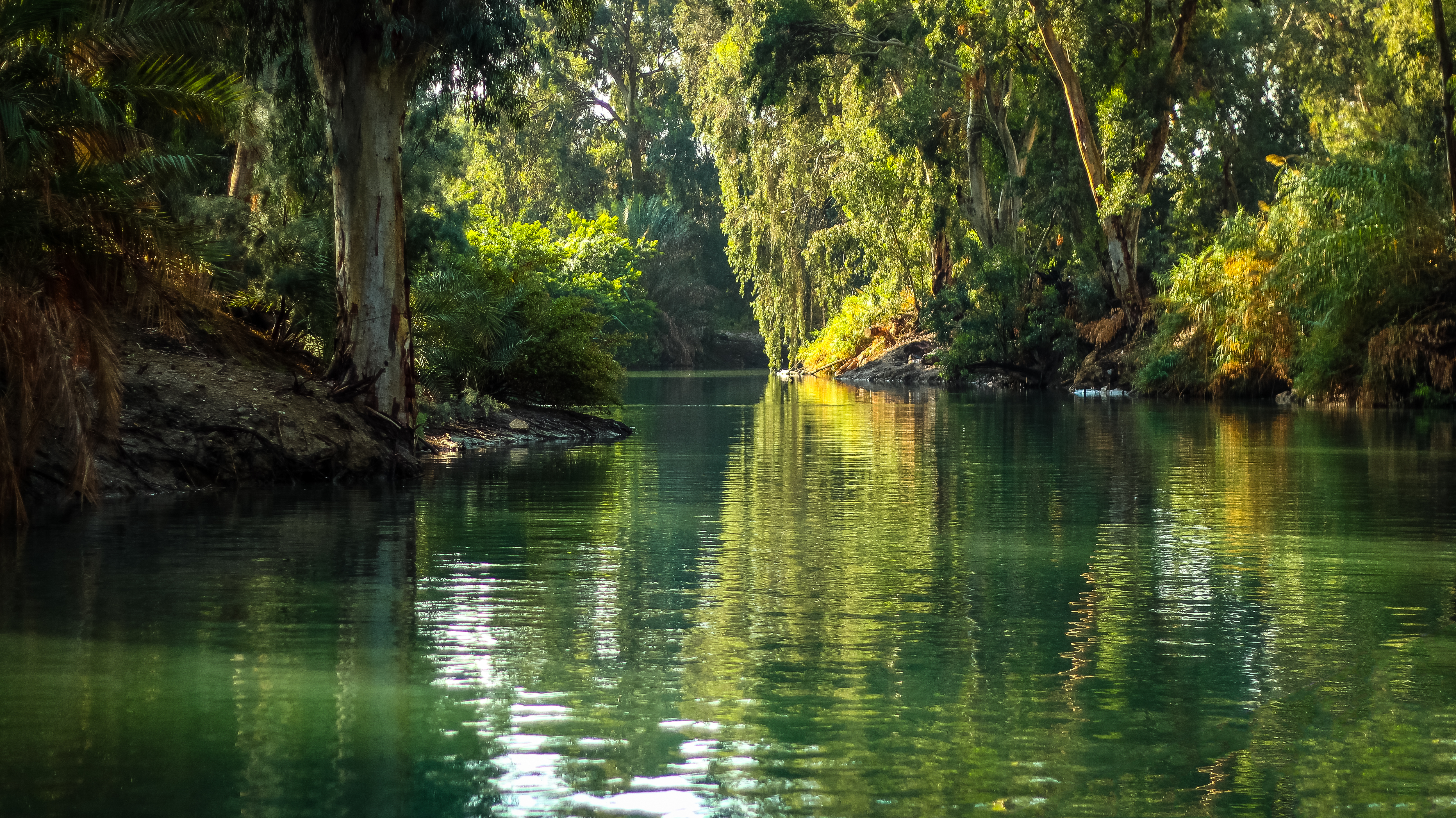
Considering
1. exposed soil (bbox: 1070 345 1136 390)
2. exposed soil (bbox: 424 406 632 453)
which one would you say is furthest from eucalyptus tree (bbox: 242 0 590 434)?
exposed soil (bbox: 1070 345 1136 390)

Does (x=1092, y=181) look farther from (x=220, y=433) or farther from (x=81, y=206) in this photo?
(x=81, y=206)

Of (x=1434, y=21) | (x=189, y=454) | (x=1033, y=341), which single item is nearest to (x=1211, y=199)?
(x=1033, y=341)

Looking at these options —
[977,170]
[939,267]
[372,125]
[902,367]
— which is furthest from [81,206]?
[902,367]

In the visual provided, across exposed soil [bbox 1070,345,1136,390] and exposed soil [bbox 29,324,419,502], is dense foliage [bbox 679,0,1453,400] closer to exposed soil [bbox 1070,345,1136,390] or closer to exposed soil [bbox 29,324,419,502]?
exposed soil [bbox 1070,345,1136,390]

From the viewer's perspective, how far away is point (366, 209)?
56.2 ft

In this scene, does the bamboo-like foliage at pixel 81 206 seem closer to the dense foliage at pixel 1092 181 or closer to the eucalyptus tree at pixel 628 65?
the dense foliage at pixel 1092 181

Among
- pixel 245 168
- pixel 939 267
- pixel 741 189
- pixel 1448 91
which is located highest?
pixel 741 189

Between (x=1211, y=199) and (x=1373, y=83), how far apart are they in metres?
6.67

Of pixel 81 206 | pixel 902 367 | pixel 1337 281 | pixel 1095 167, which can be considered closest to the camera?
pixel 81 206

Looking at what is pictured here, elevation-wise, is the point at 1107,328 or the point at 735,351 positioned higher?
the point at 735,351

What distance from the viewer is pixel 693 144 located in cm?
8950

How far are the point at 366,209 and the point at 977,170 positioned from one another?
34.8 meters

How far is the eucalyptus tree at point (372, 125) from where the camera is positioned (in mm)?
16844

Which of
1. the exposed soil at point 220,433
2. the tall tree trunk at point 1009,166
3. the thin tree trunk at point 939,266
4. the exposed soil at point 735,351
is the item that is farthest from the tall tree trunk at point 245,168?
the exposed soil at point 735,351
